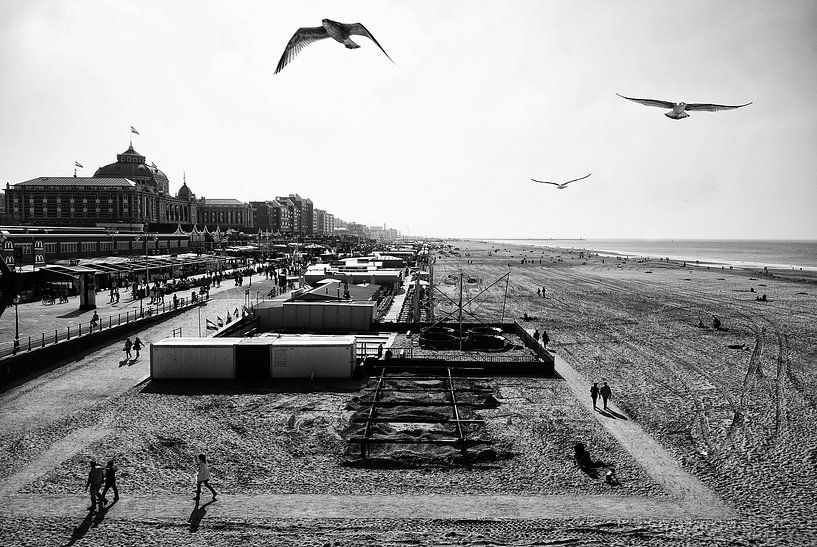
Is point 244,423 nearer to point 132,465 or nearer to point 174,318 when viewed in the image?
point 132,465

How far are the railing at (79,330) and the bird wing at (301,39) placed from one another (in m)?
22.8

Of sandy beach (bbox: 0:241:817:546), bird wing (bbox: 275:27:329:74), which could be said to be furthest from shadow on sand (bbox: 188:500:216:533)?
bird wing (bbox: 275:27:329:74)

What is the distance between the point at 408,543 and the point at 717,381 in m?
21.6

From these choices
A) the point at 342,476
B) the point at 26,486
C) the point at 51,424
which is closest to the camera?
the point at 26,486

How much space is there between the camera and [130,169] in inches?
5620

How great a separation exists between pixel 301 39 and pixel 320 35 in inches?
20.0

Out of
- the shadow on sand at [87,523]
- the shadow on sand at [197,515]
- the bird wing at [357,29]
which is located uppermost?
the bird wing at [357,29]

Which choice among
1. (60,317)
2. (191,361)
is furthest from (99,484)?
(60,317)

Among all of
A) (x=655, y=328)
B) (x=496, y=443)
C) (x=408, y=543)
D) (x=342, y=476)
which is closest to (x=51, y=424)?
(x=342, y=476)

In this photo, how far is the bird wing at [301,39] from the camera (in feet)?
43.5

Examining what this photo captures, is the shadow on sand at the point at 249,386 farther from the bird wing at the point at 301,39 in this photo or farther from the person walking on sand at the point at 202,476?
the bird wing at the point at 301,39

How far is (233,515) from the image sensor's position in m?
13.4

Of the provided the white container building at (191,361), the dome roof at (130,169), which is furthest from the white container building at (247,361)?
the dome roof at (130,169)

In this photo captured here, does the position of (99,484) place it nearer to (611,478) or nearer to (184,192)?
(611,478)
